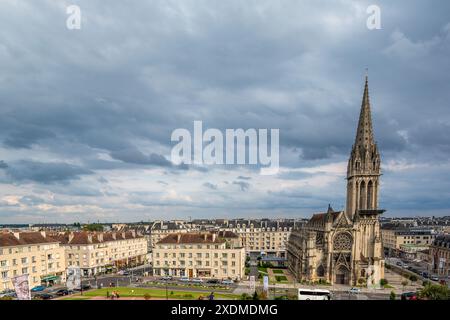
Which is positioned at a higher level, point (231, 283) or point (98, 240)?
point (98, 240)

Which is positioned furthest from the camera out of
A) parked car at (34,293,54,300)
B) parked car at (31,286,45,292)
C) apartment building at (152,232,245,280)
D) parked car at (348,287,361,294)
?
apartment building at (152,232,245,280)

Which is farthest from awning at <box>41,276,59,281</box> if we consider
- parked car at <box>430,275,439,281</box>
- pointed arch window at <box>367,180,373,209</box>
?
parked car at <box>430,275,439,281</box>

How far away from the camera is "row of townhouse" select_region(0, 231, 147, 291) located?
45.1 meters

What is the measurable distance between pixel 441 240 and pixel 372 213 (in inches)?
1007

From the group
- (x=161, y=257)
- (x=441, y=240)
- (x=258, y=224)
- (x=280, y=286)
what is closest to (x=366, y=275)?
(x=280, y=286)

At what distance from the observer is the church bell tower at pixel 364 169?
62.5 meters

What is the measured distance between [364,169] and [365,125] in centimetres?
992

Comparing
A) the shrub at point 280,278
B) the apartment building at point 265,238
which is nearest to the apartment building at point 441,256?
the shrub at point 280,278

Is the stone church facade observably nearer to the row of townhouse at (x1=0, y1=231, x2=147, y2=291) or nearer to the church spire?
the church spire

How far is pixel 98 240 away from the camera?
65.1 m

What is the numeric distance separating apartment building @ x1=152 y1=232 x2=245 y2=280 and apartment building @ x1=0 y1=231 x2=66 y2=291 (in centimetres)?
1814

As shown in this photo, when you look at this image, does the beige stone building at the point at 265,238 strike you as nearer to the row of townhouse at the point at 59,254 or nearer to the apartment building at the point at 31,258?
the row of townhouse at the point at 59,254

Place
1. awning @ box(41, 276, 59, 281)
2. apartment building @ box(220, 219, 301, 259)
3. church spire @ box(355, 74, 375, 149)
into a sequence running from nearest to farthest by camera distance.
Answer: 1. awning @ box(41, 276, 59, 281)
2. church spire @ box(355, 74, 375, 149)
3. apartment building @ box(220, 219, 301, 259)
